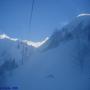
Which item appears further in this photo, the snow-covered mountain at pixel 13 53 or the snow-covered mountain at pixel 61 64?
the snow-covered mountain at pixel 13 53

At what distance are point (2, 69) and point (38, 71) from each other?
48.1ft

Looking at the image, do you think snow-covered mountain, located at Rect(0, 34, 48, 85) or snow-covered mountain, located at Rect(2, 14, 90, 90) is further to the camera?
snow-covered mountain, located at Rect(0, 34, 48, 85)

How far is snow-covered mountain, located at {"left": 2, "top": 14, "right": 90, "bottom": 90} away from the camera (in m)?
39.7

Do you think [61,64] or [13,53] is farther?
[13,53]

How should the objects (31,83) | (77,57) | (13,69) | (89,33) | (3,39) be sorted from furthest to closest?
(3,39) → (89,33) → (13,69) → (77,57) → (31,83)

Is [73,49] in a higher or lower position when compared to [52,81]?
higher

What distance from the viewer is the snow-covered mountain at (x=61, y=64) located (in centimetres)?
3972

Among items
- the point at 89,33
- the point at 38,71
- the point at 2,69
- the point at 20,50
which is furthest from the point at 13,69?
the point at 89,33

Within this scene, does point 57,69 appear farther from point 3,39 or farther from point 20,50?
point 3,39

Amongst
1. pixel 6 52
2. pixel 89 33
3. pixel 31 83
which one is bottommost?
pixel 31 83

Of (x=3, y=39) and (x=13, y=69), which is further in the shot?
(x=3, y=39)

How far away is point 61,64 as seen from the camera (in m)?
49.7

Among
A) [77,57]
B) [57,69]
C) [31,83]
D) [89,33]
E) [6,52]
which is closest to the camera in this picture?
[31,83]

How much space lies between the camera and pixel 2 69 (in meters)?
58.8
